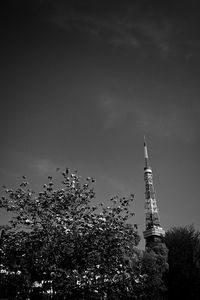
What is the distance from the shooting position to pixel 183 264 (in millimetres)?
51906

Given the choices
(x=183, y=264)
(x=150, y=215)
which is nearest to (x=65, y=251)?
(x=183, y=264)

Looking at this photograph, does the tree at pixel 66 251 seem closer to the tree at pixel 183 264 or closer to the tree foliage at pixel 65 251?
the tree foliage at pixel 65 251

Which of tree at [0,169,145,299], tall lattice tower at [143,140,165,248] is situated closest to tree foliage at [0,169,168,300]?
tree at [0,169,145,299]

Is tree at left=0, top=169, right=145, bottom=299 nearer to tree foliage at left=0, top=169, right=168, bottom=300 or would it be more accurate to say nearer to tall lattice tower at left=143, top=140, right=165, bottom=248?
tree foliage at left=0, top=169, right=168, bottom=300

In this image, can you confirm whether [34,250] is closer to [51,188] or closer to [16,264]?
[16,264]

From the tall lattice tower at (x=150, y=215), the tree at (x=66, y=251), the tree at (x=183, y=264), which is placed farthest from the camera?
the tall lattice tower at (x=150, y=215)

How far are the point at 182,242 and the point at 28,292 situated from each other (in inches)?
1635

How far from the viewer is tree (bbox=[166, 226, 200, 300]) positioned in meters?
49.2

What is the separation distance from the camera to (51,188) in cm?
2211

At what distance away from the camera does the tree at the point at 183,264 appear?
162ft

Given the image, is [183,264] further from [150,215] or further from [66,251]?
[150,215]

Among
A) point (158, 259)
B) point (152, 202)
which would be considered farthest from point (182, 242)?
point (152, 202)

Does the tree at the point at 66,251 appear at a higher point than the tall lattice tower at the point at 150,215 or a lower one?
lower

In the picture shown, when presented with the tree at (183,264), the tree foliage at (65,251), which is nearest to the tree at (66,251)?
the tree foliage at (65,251)
